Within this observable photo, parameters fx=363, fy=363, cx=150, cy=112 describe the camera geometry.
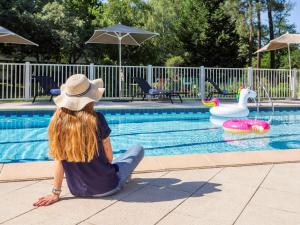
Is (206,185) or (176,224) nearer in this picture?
(176,224)

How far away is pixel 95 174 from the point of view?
9.04 ft

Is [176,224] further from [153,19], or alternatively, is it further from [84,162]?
[153,19]

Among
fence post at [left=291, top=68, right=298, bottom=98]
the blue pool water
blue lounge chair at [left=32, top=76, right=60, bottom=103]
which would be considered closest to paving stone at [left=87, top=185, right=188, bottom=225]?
the blue pool water

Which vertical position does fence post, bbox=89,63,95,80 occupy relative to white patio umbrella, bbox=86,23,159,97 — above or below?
below

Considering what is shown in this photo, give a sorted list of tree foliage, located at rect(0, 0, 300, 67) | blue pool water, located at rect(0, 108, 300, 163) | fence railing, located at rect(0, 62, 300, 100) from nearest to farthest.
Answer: blue pool water, located at rect(0, 108, 300, 163) < fence railing, located at rect(0, 62, 300, 100) < tree foliage, located at rect(0, 0, 300, 67)

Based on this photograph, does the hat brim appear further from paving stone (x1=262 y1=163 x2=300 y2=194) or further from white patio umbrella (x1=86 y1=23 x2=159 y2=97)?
white patio umbrella (x1=86 y1=23 x2=159 y2=97)

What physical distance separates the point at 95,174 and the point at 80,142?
0.32m

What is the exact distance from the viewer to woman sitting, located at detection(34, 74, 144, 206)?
8.48 feet

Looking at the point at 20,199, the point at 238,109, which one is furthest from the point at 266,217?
the point at 238,109

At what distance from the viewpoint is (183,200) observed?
281cm

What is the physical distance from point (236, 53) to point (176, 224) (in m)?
19.1

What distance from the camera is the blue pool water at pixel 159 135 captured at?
20.0ft

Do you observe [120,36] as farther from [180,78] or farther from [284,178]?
[284,178]

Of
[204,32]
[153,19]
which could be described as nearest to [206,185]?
[204,32]
